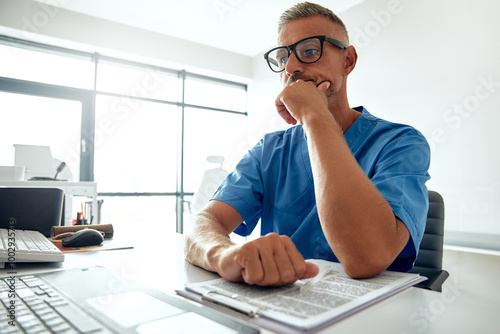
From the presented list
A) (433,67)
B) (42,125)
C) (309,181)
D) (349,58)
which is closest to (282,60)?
(349,58)

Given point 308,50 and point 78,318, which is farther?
point 308,50

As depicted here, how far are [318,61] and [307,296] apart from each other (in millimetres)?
750

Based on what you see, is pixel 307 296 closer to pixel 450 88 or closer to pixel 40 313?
pixel 40 313

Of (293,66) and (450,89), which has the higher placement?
(450,89)

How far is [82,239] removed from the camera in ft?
3.34

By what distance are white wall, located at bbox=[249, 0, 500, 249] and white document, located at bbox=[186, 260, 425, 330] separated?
2371 mm

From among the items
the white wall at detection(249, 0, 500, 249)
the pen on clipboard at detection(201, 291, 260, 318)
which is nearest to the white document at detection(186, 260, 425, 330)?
the pen on clipboard at detection(201, 291, 260, 318)

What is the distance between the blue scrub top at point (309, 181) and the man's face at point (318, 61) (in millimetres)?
164

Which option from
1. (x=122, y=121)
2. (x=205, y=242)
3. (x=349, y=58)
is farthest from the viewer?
(x=122, y=121)

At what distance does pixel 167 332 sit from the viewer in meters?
0.40

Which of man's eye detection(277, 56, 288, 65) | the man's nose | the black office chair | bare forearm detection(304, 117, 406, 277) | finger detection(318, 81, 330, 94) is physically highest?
man's eye detection(277, 56, 288, 65)

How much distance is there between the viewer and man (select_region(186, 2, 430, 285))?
0.62m

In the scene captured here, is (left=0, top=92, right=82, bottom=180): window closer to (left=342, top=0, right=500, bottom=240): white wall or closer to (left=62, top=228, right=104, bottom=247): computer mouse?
(left=62, top=228, right=104, bottom=247): computer mouse

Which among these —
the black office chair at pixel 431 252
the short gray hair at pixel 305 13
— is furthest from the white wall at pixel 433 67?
the short gray hair at pixel 305 13
